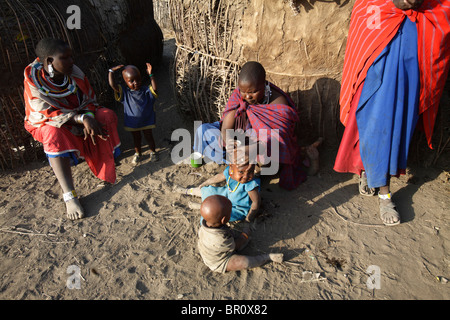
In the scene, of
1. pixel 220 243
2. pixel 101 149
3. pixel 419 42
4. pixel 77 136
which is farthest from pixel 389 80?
pixel 77 136

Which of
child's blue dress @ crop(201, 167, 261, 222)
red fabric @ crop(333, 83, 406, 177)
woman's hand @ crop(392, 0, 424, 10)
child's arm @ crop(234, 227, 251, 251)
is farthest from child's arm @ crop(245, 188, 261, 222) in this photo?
woman's hand @ crop(392, 0, 424, 10)

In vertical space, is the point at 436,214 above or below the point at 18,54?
below

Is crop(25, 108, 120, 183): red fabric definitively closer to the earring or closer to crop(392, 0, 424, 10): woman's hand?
the earring

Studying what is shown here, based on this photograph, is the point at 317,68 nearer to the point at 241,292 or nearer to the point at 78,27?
the point at 241,292

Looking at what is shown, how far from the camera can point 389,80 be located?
244cm

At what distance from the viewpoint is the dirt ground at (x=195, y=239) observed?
2238 millimetres

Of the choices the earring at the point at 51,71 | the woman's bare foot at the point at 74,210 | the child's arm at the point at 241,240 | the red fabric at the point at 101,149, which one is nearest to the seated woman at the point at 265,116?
the child's arm at the point at 241,240

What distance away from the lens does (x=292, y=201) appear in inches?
116

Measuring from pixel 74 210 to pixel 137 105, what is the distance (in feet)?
3.89

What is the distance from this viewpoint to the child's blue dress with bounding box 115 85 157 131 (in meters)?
3.39

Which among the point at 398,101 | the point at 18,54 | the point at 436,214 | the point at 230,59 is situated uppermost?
the point at 18,54

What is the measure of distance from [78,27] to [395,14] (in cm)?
324

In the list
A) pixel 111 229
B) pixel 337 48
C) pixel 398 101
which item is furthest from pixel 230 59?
pixel 111 229

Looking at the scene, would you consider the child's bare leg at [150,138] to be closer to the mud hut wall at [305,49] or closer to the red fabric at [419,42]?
the mud hut wall at [305,49]
